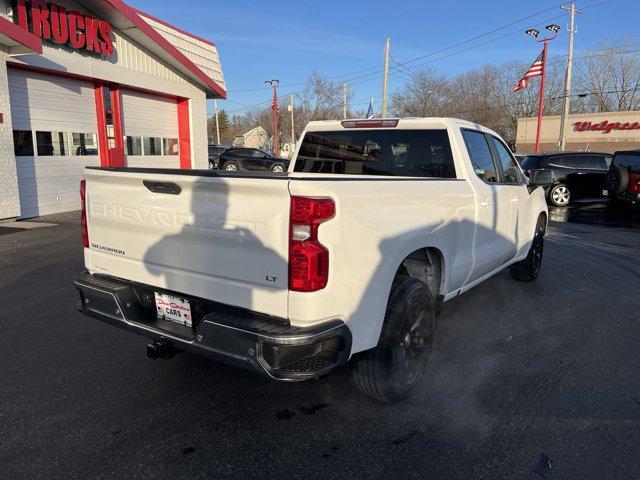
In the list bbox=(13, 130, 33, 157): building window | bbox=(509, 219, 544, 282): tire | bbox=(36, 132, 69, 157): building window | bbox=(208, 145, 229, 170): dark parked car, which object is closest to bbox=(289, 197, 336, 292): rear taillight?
bbox=(509, 219, 544, 282): tire

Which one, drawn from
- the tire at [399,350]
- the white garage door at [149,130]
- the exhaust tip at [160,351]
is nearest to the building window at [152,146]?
the white garage door at [149,130]

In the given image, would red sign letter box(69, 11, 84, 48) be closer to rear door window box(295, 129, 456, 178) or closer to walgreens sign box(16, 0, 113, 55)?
walgreens sign box(16, 0, 113, 55)

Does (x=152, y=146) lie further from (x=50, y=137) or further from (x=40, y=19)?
(x=40, y=19)

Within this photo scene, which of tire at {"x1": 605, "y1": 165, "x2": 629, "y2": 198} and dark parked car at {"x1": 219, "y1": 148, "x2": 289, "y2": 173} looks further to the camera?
dark parked car at {"x1": 219, "y1": 148, "x2": 289, "y2": 173}

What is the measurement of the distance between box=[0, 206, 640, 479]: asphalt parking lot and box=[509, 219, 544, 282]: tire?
1131 mm

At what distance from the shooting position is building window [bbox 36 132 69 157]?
462 inches

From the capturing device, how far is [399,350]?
310 centimetres

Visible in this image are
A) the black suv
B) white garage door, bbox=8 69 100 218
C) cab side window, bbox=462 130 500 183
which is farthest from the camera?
the black suv

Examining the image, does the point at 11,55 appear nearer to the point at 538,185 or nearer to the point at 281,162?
the point at 538,185

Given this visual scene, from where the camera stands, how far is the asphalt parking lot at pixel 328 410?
8.59 ft

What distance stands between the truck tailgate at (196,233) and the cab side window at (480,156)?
247cm

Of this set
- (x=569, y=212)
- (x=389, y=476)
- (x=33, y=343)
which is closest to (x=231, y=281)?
(x=389, y=476)

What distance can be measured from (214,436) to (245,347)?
800mm

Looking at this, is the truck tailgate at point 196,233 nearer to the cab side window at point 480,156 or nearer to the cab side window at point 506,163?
the cab side window at point 480,156
